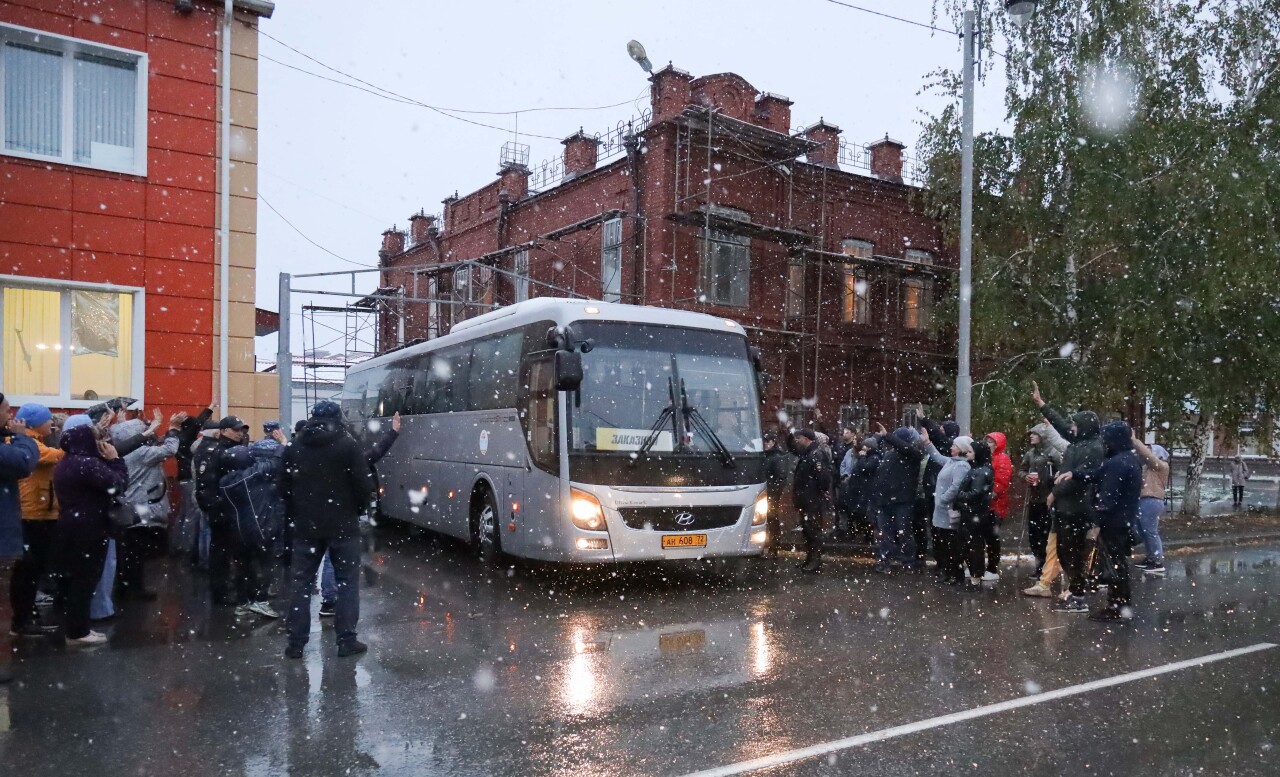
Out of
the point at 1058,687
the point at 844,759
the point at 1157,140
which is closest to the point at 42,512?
the point at 844,759

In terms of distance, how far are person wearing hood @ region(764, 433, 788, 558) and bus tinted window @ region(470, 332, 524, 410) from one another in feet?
11.6

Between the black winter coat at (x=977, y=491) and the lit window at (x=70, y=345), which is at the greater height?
the lit window at (x=70, y=345)

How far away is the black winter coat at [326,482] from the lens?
23.7ft

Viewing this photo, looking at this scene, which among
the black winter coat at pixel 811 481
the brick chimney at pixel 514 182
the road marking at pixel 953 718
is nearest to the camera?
the road marking at pixel 953 718

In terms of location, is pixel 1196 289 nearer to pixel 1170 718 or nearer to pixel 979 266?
pixel 979 266

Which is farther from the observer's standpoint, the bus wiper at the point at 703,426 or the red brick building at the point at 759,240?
the red brick building at the point at 759,240

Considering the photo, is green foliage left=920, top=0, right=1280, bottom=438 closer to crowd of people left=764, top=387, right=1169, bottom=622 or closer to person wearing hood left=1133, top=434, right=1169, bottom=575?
person wearing hood left=1133, top=434, right=1169, bottom=575

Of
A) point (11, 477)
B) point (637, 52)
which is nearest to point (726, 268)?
point (637, 52)

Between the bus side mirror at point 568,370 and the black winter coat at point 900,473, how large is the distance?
4270 mm

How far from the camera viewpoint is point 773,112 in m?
24.6

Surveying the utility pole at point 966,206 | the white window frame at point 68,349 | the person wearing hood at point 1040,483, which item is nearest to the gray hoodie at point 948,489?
the person wearing hood at point 1040,483

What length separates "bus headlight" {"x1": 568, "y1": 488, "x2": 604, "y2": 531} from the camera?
9898 millimetres

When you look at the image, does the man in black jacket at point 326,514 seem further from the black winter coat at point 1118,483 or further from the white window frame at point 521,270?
the white window frame at point 521,270

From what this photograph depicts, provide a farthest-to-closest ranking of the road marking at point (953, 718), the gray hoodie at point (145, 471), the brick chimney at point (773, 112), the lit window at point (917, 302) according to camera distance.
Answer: the lit window at point (917, 302)
the brick chimney at point (773, 112)
the gray hoodie at point (145, 471)
the road marking at point (953, 718)
